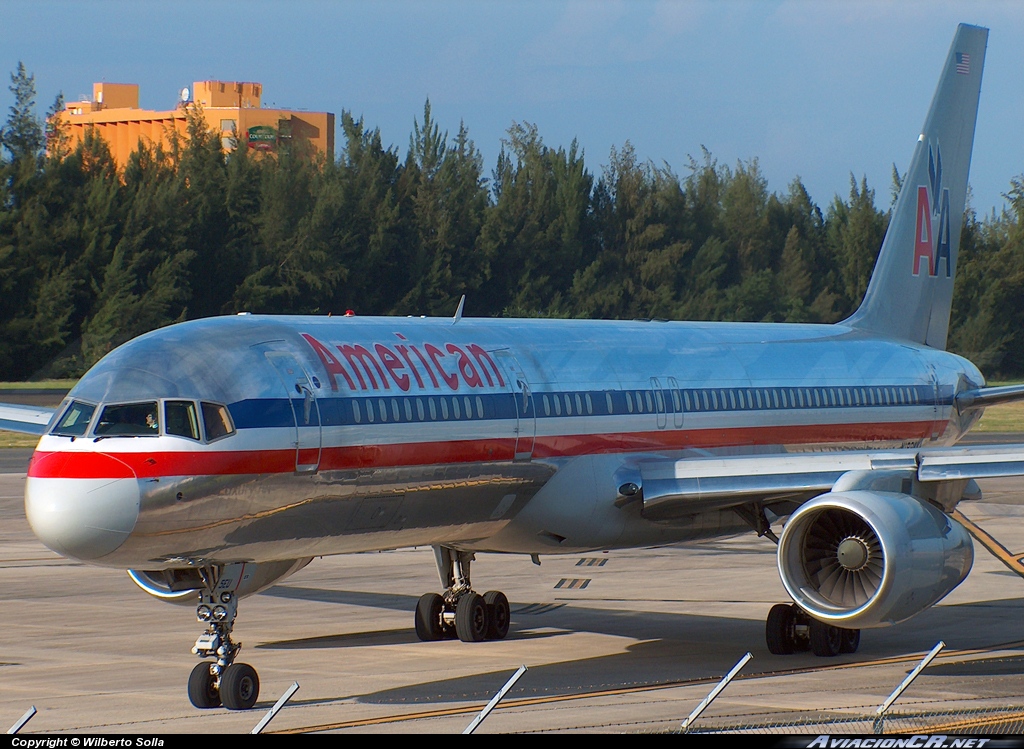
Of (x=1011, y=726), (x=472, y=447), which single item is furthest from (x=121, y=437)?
(x=1011, y=726)

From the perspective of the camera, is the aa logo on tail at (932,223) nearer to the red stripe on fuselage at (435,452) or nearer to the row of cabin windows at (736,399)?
the row of cabin windows at (736,399)

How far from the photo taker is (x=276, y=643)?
806 inches

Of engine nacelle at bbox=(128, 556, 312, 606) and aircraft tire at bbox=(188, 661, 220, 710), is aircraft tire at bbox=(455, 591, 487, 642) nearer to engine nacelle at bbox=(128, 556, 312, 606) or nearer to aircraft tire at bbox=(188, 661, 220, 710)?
engine nacelle at bbox=(128, 556, 312, 606)

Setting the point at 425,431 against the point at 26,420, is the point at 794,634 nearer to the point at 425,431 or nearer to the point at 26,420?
the point at 425,431

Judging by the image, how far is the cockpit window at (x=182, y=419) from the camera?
1502 cm

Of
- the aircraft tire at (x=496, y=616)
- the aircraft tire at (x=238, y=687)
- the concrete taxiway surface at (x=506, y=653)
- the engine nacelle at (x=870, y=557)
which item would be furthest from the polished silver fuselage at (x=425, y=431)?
the engine nacelle at (x=870, y=557)

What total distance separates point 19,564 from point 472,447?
46.6 feet

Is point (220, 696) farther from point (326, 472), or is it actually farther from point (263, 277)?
point (263, 277)

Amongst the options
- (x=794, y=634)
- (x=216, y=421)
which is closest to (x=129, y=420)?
(x=216, y=421)

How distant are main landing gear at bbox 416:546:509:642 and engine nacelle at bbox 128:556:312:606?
10.9 feet

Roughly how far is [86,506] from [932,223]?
60.0 ft

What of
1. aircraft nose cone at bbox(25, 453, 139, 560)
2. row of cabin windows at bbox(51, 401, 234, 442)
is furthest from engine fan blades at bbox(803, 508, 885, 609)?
aircraft nose cone at bbox(25, 453, 139, 560)

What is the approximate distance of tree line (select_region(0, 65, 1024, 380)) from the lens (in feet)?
272

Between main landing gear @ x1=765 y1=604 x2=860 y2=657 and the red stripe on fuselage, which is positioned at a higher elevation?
the red stripe on fuselage
